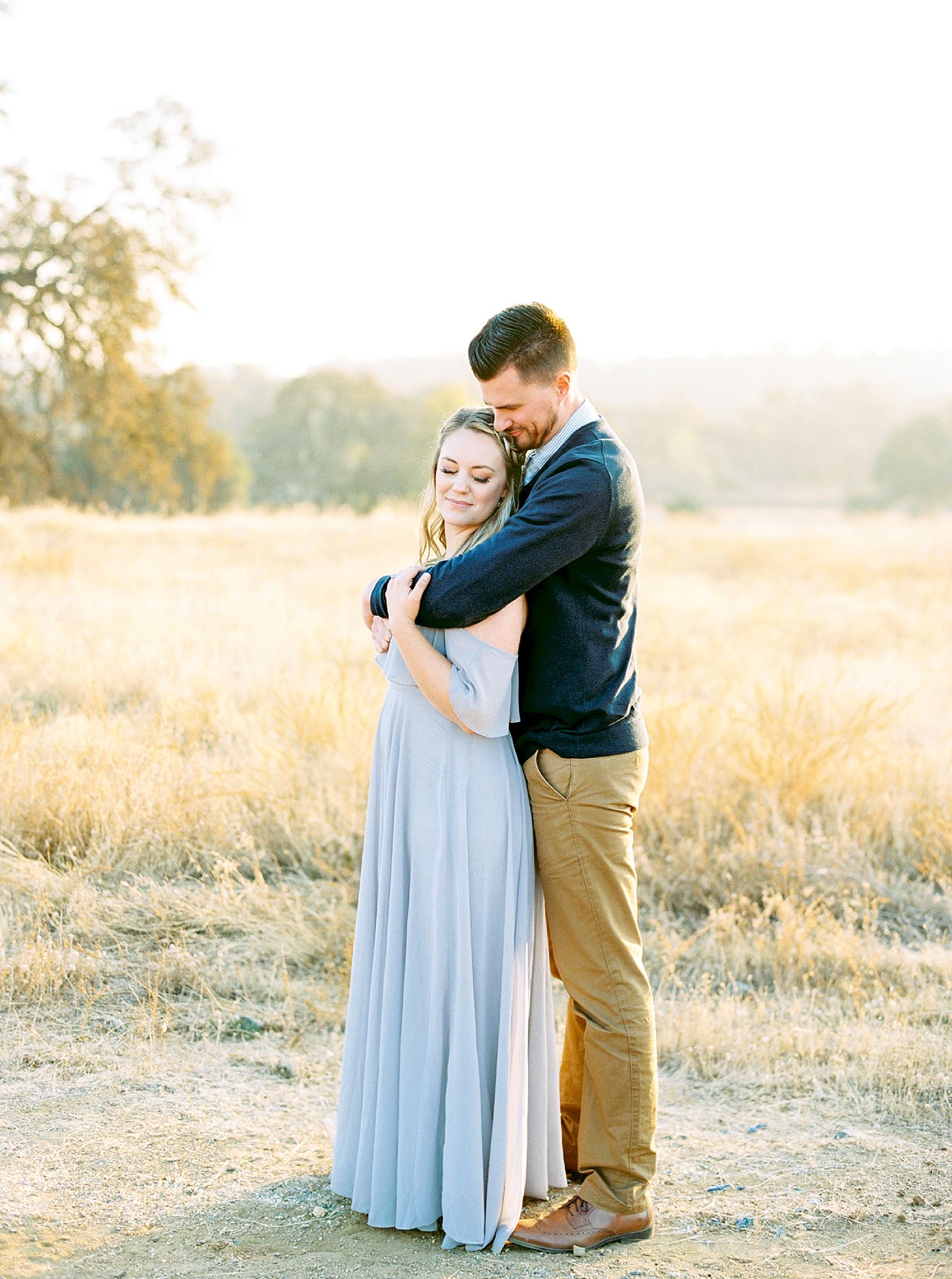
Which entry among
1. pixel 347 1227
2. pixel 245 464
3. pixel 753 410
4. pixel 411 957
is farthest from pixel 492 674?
pixel 753 410

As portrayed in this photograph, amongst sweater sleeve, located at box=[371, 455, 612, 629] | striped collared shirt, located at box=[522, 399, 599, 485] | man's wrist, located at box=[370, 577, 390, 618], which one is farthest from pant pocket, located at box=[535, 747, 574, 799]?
striped collared shirt, located at box=[522, 399, 599, 485]

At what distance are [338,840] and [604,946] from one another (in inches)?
117

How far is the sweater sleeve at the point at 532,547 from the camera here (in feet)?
8.84

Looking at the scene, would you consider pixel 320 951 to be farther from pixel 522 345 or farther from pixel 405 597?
pixel 522 345

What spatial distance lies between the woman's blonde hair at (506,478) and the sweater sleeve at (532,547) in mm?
152

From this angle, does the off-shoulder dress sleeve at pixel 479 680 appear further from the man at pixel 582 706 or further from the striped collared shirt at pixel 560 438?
the striped collared shirt at pixel 560 438

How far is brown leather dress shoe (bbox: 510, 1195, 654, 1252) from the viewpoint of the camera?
298cm

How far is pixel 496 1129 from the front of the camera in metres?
2.94

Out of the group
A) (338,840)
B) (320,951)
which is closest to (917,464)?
(338,840)

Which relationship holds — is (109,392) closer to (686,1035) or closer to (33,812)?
(33,812)

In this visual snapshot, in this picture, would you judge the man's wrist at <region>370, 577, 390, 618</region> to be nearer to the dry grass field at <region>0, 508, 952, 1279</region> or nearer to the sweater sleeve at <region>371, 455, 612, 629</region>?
the sweater sleeve at <region>371, 455, 612, 629</region>

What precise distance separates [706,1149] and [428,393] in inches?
1746

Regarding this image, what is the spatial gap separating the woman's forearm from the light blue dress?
5cm

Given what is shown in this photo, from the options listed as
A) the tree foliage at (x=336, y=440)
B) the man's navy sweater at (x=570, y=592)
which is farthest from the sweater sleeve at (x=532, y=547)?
the tree foliage at (x=336, y=440)
